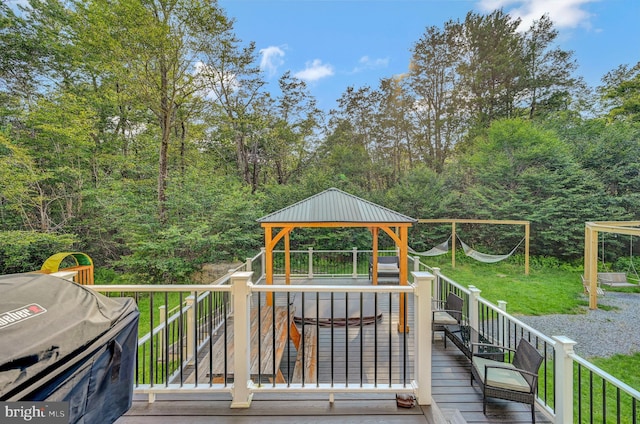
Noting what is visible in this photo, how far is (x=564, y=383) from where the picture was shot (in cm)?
249

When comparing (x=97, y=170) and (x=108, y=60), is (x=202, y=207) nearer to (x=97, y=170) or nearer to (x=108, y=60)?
(x=97, y=170)

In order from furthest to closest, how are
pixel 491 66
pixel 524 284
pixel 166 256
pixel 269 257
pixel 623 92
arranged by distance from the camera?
pixel 491 66, pixel 623 92, pixel 166 256, pixel 524 284, pixel 269 257

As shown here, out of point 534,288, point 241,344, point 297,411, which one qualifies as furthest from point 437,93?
point 297,411

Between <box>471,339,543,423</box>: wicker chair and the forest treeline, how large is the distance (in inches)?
343

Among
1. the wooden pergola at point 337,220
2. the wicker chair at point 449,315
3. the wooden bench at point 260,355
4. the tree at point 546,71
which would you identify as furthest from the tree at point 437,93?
the wooden bench at point 260,355

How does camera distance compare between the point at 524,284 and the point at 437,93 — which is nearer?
the point at 524,284

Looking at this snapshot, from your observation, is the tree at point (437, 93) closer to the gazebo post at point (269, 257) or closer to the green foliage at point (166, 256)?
the gazebo post at point (269, 257)

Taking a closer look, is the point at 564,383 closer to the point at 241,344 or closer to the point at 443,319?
the point at 443,319

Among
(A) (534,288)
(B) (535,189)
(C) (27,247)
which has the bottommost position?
(A) (534,288)

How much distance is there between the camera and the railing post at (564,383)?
8.09ft

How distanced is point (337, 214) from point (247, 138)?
10977 mm

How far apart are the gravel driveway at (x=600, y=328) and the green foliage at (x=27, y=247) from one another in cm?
1389

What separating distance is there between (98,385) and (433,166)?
17175mm

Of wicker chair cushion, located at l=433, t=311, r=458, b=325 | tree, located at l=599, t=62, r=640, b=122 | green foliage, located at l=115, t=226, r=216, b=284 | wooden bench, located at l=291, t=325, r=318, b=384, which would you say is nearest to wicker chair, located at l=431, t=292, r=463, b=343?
wicker chair cushion, located at l=433, t=311, r=458, b=325
